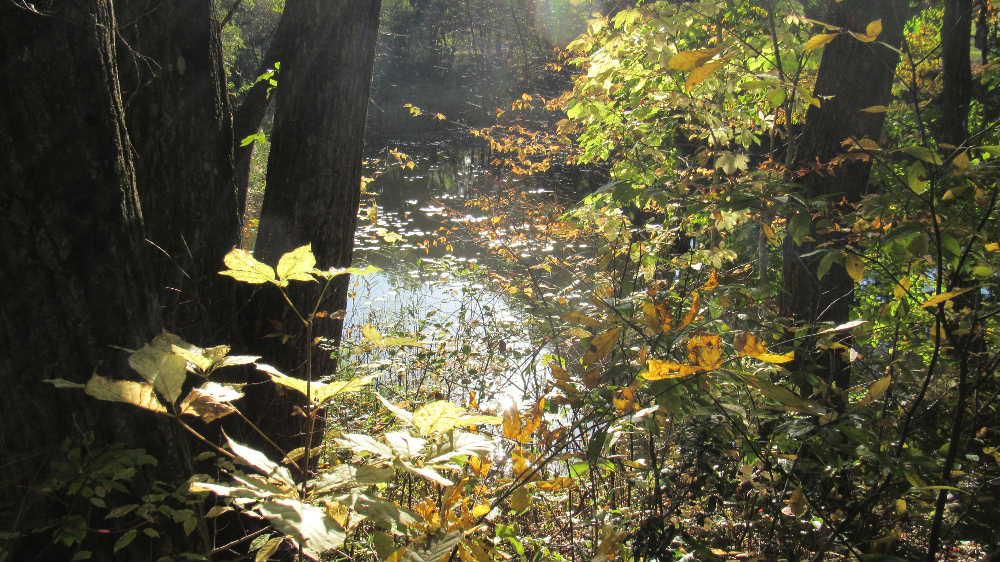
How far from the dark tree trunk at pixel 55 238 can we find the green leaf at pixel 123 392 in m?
0.46

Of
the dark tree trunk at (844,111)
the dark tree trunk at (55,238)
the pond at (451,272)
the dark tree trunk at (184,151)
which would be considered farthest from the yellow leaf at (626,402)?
the dark tree trunk at (844,111)

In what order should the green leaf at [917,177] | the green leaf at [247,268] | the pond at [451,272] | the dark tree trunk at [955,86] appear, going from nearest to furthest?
the green leaf at [247,268] < the green leaf at [917,177] < the pond at [451,272] < the dark tree trunk at [955,86]

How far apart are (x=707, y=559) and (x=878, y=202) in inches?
37.4

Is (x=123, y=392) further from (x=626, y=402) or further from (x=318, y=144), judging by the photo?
(x=318, y=144)

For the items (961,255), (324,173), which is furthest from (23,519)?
(961,255)

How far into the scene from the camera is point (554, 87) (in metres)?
14.5

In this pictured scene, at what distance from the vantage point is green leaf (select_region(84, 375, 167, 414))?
0.83m

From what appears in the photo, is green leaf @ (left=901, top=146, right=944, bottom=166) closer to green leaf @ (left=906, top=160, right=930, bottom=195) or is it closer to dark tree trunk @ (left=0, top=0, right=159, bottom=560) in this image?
green leaf @ (left=906, top=160, right=930, bottom=195)

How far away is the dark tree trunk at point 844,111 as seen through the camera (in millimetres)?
3188

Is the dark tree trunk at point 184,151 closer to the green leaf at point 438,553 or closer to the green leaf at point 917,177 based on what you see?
the green leaf at point 438,553

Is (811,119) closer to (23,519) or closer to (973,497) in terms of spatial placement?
(973,497)

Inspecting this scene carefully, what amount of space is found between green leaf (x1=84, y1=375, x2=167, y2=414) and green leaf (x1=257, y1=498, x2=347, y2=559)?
262 mm

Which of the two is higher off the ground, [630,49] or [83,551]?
[630,49]

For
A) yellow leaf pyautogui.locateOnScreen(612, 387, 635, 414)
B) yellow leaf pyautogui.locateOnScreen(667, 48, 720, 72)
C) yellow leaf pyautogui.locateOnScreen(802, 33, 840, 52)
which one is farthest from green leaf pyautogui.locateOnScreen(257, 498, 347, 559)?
yellow leaf pyautogui.locateOnScreen(802, 33, 840, 52)
